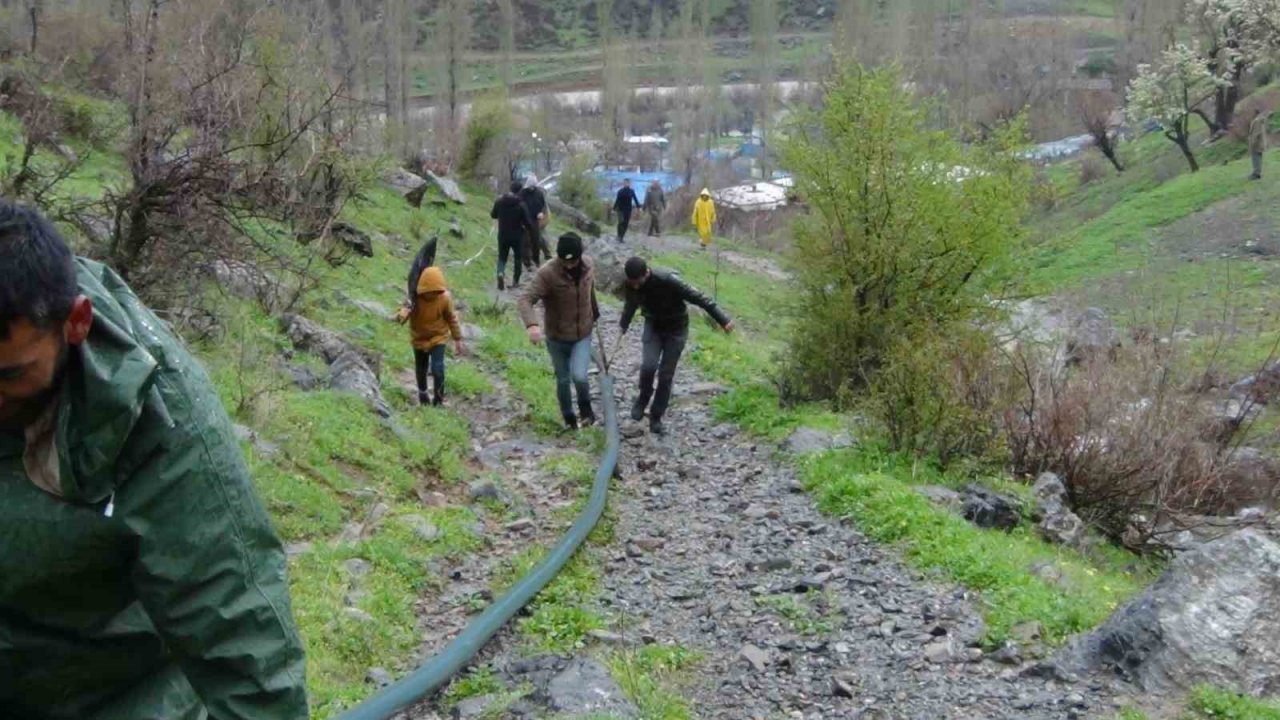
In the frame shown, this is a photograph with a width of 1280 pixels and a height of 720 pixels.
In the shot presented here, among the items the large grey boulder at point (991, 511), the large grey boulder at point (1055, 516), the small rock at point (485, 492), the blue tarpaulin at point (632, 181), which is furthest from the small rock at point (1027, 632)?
the blue tarpaulin at point (632, 181)

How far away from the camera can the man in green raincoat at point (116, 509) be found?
82.4 inches

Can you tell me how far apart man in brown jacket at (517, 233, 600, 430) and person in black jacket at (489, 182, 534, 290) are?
8.54 m

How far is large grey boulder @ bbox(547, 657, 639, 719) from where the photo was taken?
6.34 metres

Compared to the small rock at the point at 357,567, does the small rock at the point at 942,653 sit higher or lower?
lower

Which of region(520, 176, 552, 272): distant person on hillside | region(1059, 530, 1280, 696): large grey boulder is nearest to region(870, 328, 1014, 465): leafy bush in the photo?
region(1059, 530, 1280, 696): large grey boulder

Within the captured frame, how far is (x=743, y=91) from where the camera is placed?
86750 mm

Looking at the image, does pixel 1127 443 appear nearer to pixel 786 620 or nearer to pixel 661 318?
pixel 661 318

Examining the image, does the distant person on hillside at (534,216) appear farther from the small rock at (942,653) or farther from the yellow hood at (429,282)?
the small rock at (942,653)

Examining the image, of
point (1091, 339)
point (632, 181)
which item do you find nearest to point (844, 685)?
point (1091, 339)

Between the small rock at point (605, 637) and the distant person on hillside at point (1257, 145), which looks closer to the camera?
the small rock at point (605, 637)

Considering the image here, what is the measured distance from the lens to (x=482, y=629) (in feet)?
23.6

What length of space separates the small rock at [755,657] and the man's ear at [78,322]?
19.1 feet

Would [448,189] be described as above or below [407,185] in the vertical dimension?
below

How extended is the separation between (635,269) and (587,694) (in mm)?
6944
